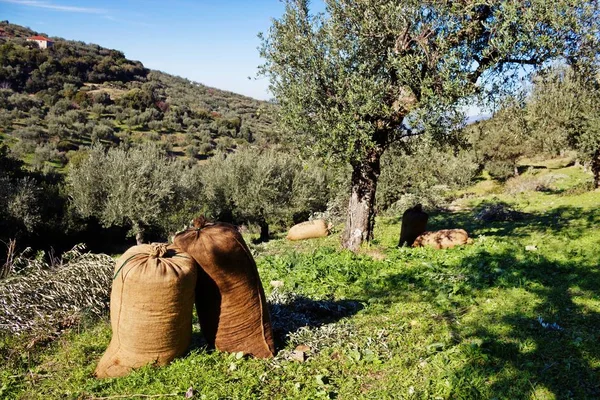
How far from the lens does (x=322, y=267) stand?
8852 millimetres

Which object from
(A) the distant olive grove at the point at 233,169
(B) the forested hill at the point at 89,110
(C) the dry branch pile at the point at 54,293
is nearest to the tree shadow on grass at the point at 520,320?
(A) the distant olive grove at the point at 233,169

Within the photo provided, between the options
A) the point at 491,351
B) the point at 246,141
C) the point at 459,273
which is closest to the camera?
the point at 491,351

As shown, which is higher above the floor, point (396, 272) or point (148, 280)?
point (148, 280)

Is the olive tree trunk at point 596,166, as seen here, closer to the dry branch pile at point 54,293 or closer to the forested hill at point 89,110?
the dry branch pile at point 54,293

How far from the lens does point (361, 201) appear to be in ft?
36.0

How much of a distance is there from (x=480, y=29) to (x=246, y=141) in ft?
178

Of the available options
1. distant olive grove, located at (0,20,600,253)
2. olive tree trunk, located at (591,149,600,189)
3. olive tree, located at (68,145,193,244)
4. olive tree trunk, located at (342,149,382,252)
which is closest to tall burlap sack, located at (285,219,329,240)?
distant olive grove, located at (0,20,600,253)

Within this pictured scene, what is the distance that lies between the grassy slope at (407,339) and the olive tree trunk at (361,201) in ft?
5.05

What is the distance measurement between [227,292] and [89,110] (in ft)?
199

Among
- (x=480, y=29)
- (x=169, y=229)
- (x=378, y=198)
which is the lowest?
(x=169, y=229)

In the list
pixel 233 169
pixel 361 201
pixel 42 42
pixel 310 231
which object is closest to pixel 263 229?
pixel 233 169

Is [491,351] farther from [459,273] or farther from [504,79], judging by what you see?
[504,79]

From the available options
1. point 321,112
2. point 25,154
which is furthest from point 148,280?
point 25,154

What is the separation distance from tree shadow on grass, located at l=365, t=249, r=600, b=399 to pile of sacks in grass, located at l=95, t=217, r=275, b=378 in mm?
2472
